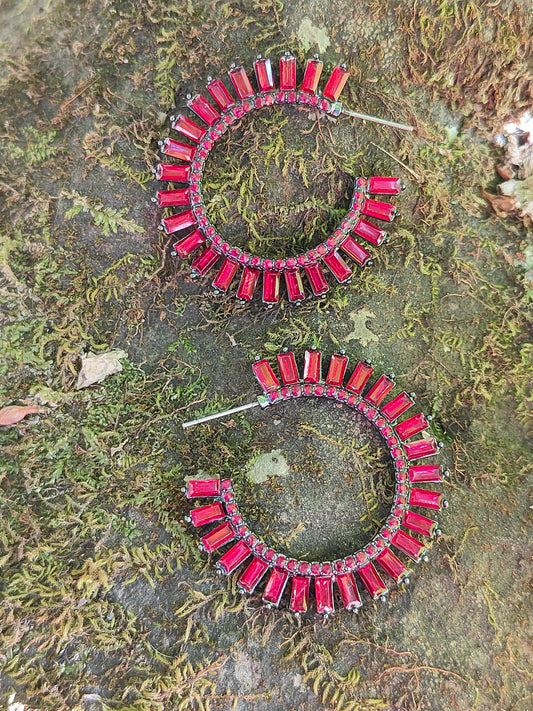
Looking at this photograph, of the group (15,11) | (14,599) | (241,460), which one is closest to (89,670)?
(14,599)

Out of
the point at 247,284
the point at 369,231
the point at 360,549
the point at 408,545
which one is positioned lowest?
the point at 360,549

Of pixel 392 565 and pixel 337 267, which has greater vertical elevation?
pixel 337 267

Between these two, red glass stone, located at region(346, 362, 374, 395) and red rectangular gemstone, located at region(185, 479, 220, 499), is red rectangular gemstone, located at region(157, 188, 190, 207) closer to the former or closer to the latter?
red glass stone, located at region(346, 362, 374, 395)

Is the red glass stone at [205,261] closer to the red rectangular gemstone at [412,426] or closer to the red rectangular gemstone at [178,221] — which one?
the red rectangular gemstone at [178,221]

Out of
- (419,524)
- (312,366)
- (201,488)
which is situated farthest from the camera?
(312,366)

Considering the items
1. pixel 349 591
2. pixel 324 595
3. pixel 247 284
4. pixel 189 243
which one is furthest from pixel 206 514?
pixel 189 243

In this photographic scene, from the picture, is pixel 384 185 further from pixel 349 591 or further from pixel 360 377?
pixel 349 591
